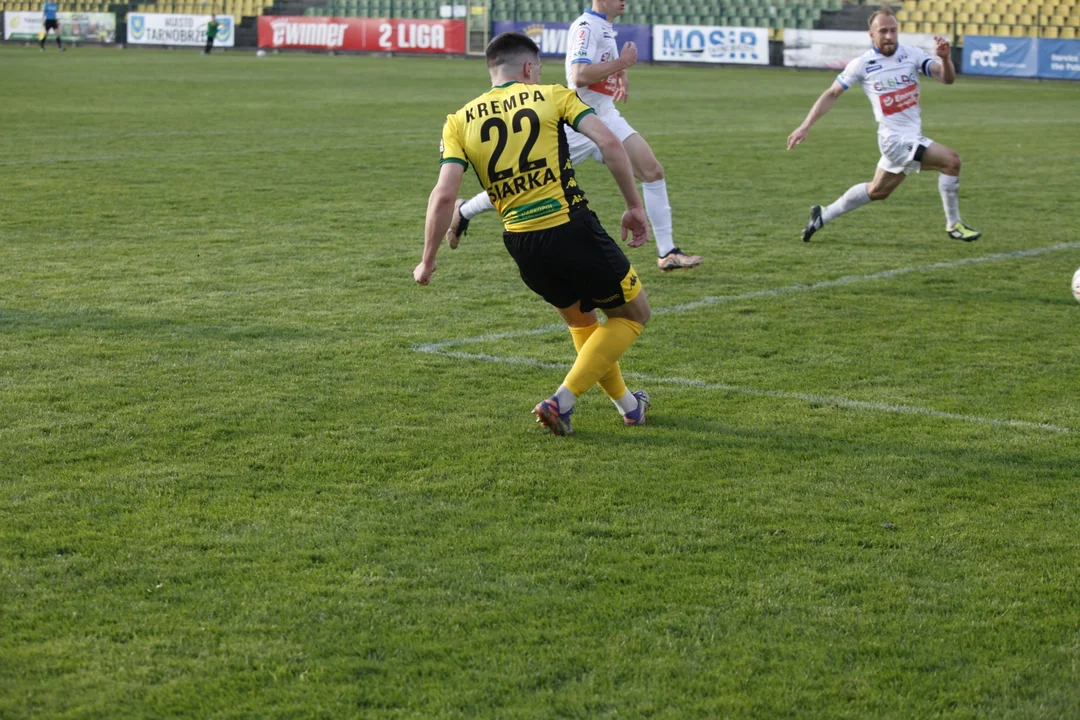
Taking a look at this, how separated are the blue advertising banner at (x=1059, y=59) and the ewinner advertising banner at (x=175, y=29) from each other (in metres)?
28.0

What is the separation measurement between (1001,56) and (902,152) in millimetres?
28887

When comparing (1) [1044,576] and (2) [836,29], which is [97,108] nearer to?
(1) [1044,576]

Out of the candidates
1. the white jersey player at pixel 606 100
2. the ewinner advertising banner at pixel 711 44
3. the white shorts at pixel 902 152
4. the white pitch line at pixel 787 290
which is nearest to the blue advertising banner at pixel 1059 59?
the ewinner advertising banner at pixel 711 44

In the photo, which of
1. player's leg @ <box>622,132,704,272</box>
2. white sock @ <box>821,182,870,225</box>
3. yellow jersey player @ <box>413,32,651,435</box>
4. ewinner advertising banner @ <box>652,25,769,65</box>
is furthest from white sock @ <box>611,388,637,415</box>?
ewinner advertising banner @ <box>652,25,769,65</box>

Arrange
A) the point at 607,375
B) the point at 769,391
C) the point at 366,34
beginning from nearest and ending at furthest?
1. the point at 607,375
2. the point at 769,391
3. the point at 366,34

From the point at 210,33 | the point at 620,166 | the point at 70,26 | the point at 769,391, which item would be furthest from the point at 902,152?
the point at 70,26

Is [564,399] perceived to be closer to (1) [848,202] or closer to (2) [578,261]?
(2) [578,261]

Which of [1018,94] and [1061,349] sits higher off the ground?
[1018,94]

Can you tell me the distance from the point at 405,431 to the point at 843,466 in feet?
5.80

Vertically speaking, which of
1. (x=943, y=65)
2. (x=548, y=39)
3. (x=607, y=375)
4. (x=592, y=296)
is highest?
(x=548, y=39)

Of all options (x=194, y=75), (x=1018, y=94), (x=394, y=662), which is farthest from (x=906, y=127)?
(x=194, y=75)

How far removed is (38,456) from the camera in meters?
5.21

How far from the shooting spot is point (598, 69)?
873 centimetres

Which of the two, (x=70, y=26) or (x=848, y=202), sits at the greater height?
(x=70, y=26)
